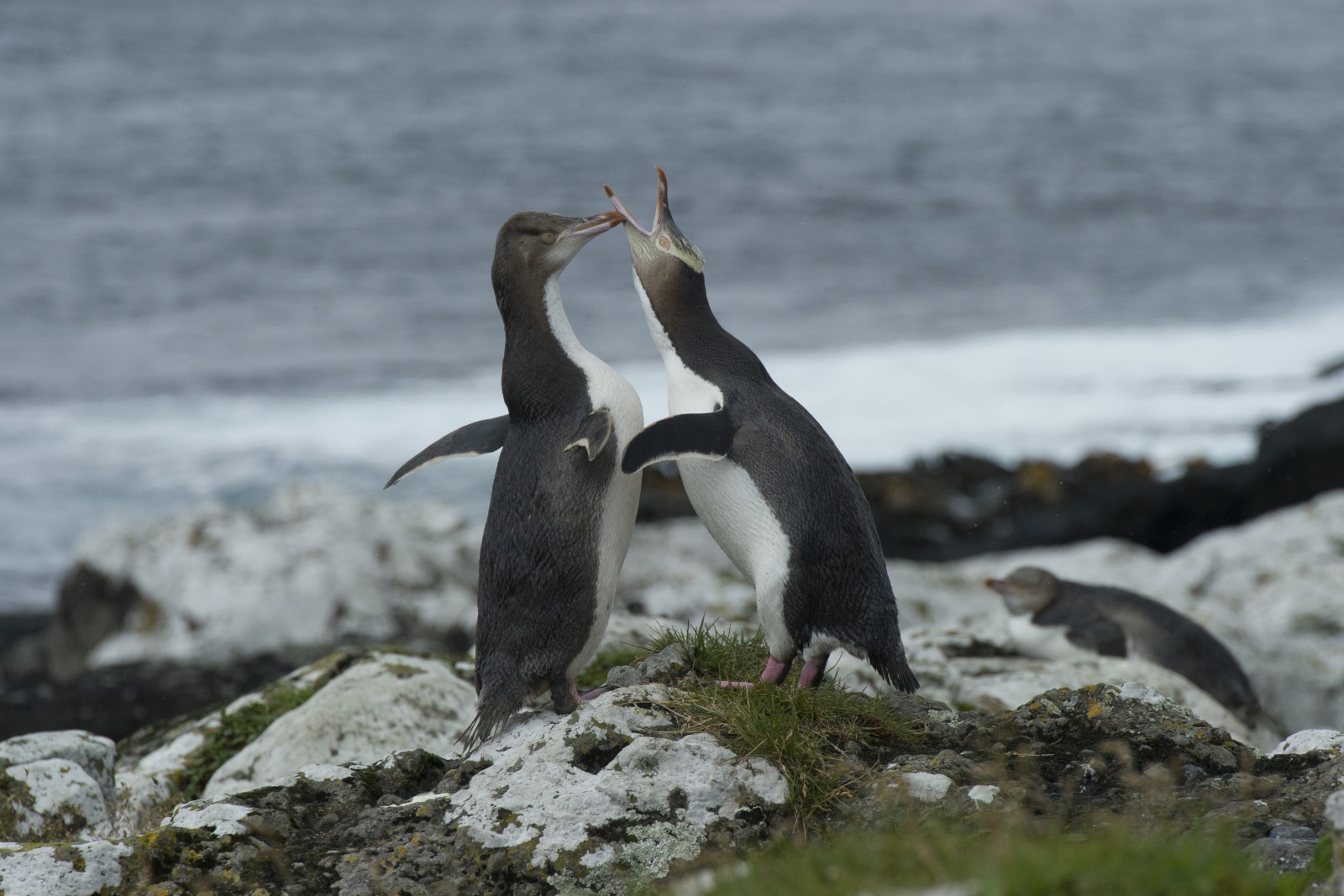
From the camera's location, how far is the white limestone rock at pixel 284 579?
11.0 meters

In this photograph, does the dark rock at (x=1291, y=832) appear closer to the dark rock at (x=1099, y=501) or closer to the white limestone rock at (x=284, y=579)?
the white limestone rock at (x=284, y=579)

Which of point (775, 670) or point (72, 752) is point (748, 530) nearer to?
point (775, 670)

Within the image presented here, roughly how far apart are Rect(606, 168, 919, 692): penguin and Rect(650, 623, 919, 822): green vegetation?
33cm

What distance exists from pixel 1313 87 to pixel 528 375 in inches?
2060

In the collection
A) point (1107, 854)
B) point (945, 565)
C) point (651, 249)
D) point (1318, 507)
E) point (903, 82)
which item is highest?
point (903, 82)

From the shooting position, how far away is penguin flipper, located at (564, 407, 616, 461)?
550 cm

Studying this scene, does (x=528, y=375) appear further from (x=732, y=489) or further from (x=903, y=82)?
(x=903, y=82)

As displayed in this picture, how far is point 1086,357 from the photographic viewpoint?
2523cm

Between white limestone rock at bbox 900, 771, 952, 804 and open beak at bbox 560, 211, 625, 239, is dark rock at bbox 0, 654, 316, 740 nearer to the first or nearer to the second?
open beak at bbox 560, 211, 625, 239

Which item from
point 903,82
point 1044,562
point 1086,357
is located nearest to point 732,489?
point 1044,562

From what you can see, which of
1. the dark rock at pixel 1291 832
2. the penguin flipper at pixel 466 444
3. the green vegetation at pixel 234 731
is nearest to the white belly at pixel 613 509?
Answer: the penguin flipper at pixel 466 444

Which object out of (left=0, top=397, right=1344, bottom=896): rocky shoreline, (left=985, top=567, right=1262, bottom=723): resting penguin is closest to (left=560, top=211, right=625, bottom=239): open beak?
(left=0, top=397, right=1344, bottom=896): rocky shoreline

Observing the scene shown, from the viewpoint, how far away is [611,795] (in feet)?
14.8

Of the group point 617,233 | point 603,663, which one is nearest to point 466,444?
point 603,663
